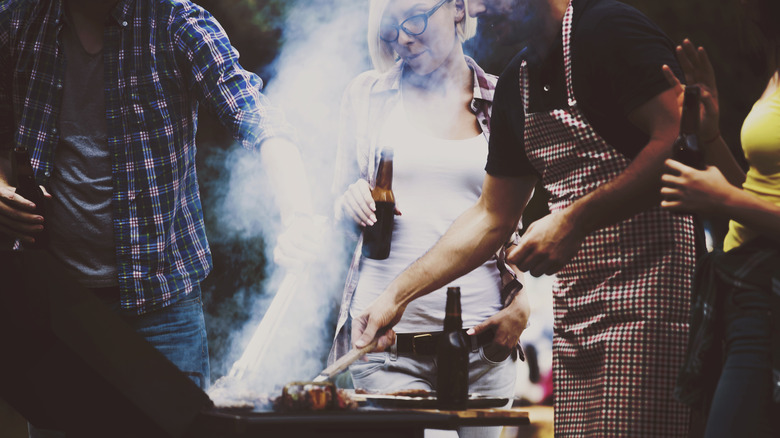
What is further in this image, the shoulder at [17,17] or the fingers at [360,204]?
the fingers at [360,204]

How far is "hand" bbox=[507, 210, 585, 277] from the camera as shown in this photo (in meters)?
2.38

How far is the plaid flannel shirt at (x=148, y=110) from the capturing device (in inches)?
114

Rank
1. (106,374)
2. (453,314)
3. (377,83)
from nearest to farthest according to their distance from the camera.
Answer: (106,374), (453,314), (377,83)

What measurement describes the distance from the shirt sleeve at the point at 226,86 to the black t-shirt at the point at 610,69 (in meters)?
0.87

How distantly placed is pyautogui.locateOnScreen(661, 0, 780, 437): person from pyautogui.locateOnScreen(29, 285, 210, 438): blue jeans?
1602 millimetres

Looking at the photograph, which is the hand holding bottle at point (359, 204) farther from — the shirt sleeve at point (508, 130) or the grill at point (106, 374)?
the grill at point (106, 374)

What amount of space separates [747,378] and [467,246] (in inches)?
40.6

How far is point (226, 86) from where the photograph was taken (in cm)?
292

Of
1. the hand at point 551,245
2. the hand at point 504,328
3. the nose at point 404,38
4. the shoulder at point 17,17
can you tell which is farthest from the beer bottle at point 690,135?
the shoulder at point 17,17

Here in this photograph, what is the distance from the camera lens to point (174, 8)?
302 centimetres

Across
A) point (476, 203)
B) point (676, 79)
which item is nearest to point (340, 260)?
point (476, 203)

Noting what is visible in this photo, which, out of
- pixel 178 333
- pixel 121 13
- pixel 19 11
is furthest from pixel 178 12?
pixel 178 333

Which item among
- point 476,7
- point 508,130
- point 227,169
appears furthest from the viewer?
point 227,169

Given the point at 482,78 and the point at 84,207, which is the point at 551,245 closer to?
the point at 482,78
